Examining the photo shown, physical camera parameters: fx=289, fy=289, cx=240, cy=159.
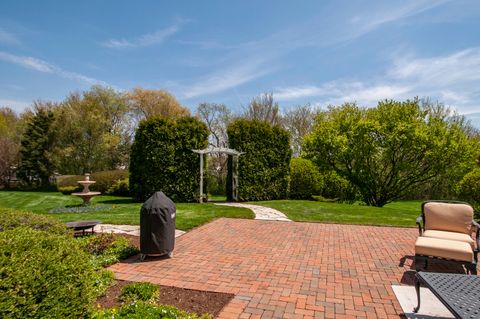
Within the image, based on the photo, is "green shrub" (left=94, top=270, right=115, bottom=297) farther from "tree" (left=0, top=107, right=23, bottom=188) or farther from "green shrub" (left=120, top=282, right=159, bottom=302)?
"tree" (left=0, top=107, right=23, bottom=188)

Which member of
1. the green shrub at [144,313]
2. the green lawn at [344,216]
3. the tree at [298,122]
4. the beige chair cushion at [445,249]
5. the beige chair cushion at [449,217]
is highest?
the tree at [298,122]

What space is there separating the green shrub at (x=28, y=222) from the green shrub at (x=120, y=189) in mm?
12523

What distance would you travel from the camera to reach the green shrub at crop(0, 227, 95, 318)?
2.07 m

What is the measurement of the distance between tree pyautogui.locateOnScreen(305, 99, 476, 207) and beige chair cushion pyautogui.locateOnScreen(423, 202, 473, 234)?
10.9 metres

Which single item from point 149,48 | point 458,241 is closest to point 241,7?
point 149,48

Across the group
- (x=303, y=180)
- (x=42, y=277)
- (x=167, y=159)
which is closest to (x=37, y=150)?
(x=167, y=159)

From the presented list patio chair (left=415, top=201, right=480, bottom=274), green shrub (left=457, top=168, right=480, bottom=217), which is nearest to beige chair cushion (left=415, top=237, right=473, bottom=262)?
patio chair (left=415, top=201, right=480, bottom=274)

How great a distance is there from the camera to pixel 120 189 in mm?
17438

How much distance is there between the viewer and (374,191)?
1725cm

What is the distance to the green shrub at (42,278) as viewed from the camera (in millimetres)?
2066

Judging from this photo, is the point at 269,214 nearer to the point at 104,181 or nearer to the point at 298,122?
the point at 104,181

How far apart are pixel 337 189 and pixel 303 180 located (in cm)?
296

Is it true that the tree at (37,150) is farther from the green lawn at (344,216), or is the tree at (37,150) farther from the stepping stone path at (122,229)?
the green lawn at (344,216)

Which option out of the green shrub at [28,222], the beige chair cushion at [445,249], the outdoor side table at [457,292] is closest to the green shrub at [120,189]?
the green shrub at [28,222]
